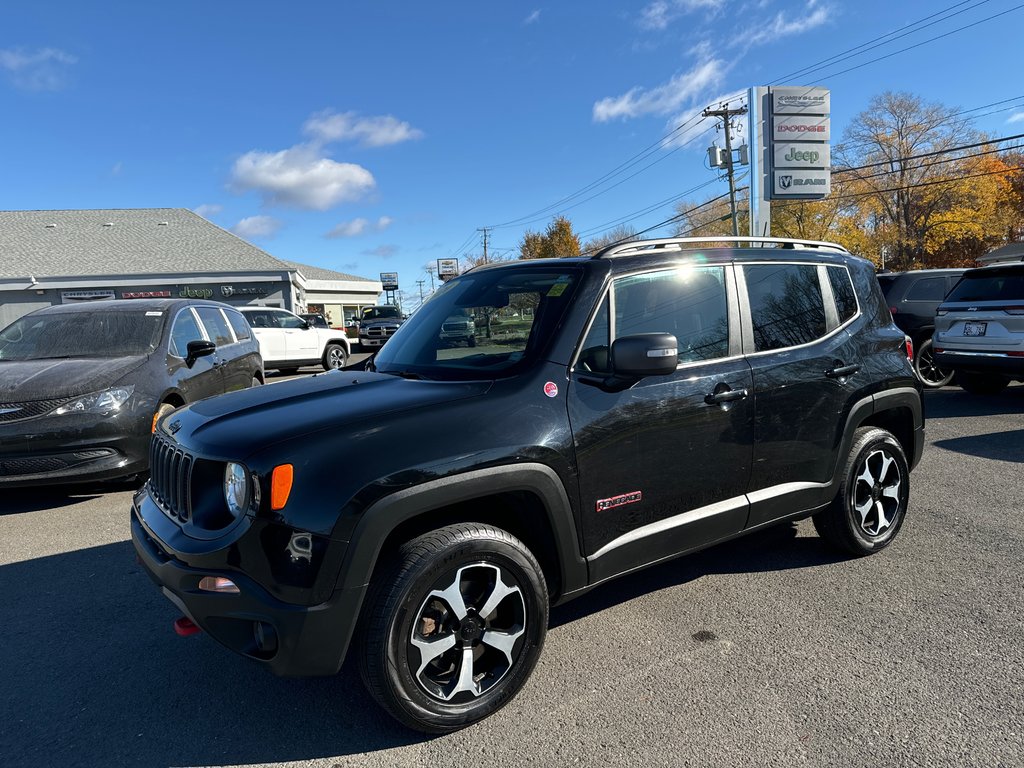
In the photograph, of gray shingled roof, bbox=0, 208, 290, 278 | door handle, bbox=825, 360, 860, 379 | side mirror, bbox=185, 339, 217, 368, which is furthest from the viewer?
gray shingled roof, bbox=0, 208, 290, 278

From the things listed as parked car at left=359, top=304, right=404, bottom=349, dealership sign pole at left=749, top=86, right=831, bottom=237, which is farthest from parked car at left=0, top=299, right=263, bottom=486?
dealership sign pole at left=749, top=86, right=831, bottom=237

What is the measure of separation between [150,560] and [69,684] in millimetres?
896

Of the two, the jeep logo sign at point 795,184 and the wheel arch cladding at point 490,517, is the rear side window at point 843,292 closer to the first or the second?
the wheel arch cladding at point 490,517

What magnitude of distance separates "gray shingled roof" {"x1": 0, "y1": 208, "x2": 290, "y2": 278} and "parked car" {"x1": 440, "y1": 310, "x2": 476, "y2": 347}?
2969 cm

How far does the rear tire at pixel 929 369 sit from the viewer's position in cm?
1027

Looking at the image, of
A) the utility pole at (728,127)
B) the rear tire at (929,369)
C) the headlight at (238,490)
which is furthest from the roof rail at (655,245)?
the utility pole at (728,127)

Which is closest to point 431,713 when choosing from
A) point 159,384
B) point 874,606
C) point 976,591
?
point 874,606

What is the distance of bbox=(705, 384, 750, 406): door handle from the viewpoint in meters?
3.13

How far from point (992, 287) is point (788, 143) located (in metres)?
17.2

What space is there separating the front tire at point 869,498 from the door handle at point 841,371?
415 mm

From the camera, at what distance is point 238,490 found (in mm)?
2314

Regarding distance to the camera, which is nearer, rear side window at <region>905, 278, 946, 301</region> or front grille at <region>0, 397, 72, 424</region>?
front grille at <region>0, 397, 72, 424</region>

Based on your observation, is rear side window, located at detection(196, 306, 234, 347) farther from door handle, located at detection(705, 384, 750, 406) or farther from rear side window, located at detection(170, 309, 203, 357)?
door handle, located at detection(705, 384, 750, 406)

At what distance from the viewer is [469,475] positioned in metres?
2.41
